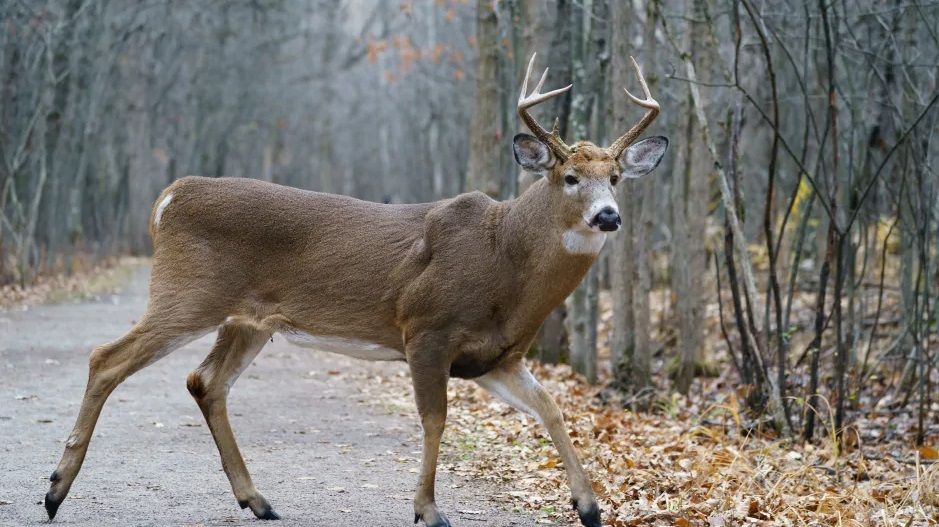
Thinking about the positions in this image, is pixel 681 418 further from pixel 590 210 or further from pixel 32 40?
pixel 32 40

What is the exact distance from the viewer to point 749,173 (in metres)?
31.1

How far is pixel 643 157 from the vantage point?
6715 millimetres

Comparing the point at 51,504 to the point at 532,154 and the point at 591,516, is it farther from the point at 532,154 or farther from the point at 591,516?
the point at 532,154

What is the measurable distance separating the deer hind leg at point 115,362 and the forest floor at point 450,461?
1.37ft

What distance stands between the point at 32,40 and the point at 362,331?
18.2m

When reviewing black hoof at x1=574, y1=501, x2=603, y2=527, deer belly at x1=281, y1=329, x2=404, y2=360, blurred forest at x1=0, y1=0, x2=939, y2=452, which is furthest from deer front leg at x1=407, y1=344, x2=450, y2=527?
blurred forest at x1=0, y1=0, x2=939, y2=452

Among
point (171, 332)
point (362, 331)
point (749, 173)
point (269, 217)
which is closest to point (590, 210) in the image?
point (362, 331)

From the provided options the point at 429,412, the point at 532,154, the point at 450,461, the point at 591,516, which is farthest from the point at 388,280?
the point at 450,461

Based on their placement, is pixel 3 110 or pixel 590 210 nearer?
pixel 590 210

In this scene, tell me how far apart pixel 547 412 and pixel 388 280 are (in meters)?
1.15

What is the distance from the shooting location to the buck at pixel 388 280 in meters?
6.35

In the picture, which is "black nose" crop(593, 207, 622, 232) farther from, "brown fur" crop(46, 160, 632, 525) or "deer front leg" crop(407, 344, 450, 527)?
"deer front leg" crop(407, 344, 450, 527)

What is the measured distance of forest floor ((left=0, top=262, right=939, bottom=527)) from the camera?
22.4 ft

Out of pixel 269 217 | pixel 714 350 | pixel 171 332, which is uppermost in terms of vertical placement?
pixel 269 217
